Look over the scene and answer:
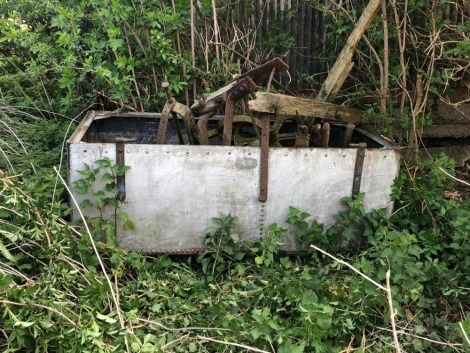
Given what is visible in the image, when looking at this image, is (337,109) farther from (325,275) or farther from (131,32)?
(131,32)

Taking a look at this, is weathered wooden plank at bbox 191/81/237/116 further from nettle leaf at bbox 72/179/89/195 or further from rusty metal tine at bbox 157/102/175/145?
nettle leaf at bbox 72/179/89/195

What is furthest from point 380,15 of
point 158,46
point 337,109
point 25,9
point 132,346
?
point 25,9

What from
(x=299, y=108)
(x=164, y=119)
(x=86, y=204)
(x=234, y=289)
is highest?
Result: (x=299, y=108)

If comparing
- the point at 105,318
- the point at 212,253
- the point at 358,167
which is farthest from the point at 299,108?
the point at 105,318

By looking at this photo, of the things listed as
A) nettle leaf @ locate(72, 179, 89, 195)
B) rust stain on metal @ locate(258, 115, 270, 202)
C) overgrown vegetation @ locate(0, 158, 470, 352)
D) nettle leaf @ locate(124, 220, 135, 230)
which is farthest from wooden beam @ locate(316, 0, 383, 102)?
nettle leaf @ locate(72, 179, 89, 195)

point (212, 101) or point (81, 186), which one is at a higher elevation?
point (212, 101)

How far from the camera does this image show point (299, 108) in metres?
3.53

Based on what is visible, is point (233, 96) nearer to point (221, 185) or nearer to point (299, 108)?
point (299, 108)

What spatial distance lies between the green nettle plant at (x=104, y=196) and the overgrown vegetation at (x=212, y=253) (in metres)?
0.02

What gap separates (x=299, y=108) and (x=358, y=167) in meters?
0.66

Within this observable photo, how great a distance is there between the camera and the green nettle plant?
2.98 metres

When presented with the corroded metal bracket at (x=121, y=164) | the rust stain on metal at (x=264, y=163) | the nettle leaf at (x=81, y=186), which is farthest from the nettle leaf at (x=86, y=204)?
the rust stain on metal at (x=264, y=163)

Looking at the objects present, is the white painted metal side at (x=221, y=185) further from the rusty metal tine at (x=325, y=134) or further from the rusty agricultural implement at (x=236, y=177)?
the rusty metal tine at (x=325, y=134)

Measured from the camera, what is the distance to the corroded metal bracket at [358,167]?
11.0 ft
